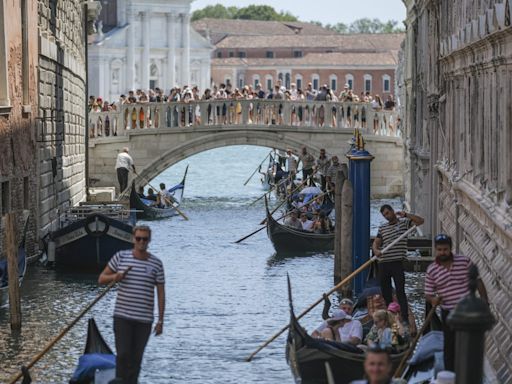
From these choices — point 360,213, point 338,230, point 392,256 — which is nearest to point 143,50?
point 338,230

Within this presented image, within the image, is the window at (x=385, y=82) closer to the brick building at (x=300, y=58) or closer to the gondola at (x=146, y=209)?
the brick building at (x=300, y=58)

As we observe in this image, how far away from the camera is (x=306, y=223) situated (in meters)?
18.6

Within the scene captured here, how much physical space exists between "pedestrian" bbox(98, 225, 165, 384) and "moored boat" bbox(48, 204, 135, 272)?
7.89 meters

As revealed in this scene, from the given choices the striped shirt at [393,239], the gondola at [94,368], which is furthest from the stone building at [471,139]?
the gondola at [94,368]

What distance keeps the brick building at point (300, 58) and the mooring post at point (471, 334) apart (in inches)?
2377

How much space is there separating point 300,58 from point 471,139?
60.3m

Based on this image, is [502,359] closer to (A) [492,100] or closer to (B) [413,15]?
(A) [492,100]

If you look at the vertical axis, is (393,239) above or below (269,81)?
below

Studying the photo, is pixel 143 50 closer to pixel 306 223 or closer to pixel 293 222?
pixel 293 222

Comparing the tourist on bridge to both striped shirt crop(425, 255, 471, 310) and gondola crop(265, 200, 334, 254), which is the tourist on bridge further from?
striped shirt crop(425, 255, 471, 310)

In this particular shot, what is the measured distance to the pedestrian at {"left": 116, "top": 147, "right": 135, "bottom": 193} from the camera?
79.5ft

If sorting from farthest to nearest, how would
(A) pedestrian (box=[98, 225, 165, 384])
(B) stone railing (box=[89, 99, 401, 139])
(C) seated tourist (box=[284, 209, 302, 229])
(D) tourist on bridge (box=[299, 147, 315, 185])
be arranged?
(B) stone railing (box=[89, 99, 401, 139]) < (D) tourist on bridge (box=[299, 147, 315, 185]) < (C) seated tourist (box=[284, 209, 302, 229]) < (A) pedestrian (box=[98, 225, 165, 384])

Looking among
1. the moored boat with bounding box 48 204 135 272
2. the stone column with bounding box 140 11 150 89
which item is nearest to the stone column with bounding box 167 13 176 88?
the stone column with bounding box 140 11 150 89

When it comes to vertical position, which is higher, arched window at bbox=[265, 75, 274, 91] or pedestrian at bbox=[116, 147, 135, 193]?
arched window at bbox=[265, 75, 274, 91]
